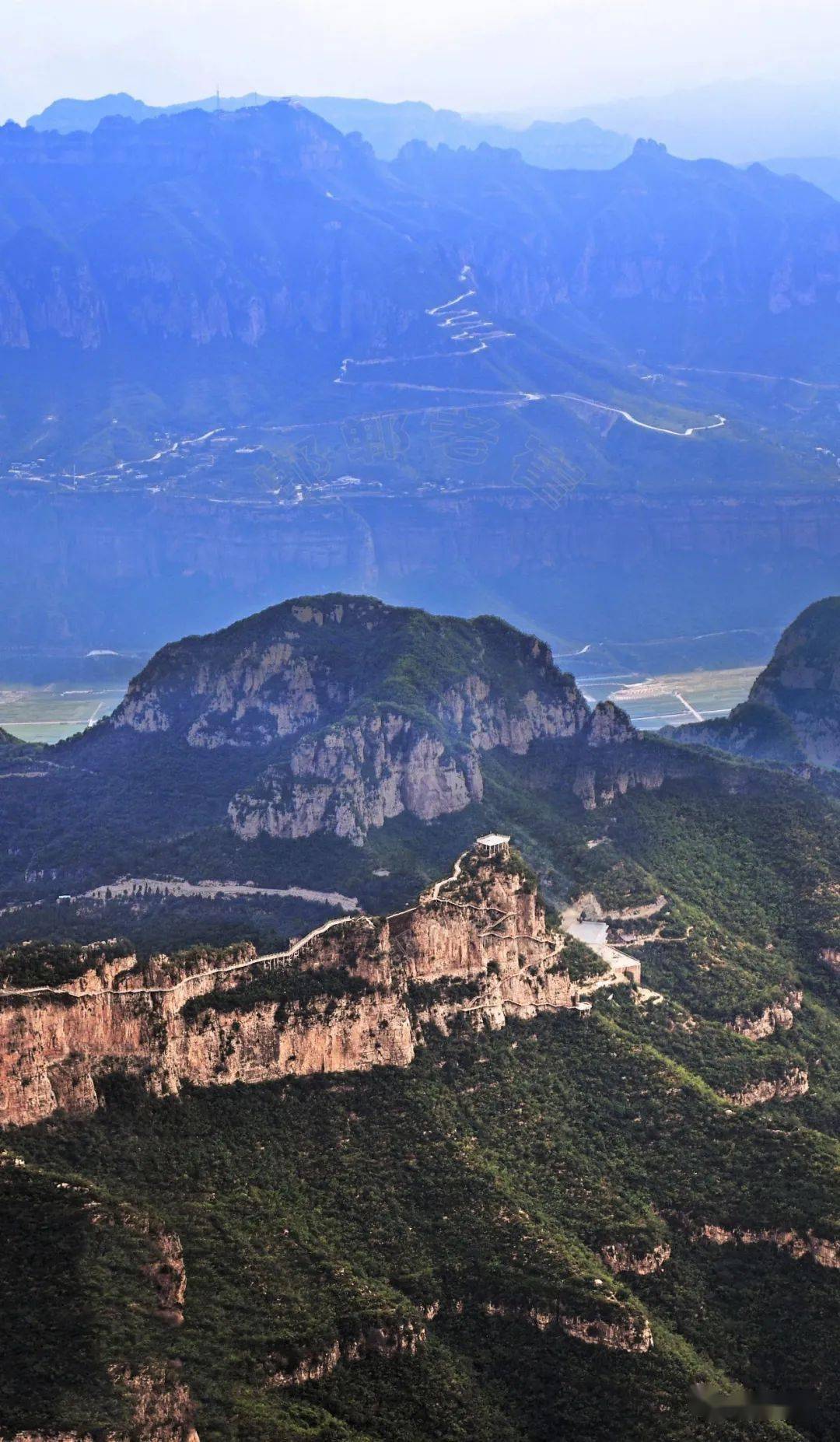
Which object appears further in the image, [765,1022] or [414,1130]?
[765,1022]

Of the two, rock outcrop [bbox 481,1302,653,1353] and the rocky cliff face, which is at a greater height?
the rocky cliff face

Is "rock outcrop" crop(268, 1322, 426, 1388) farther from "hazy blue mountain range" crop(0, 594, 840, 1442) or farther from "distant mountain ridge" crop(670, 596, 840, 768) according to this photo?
"distant mountain ridge" crop(670, 596, 840, 768)

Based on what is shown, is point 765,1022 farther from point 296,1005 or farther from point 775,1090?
point 296,1005

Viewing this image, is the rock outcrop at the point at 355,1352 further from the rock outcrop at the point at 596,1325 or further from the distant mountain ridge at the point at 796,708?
the distant mountain ridge at the point at 796,708

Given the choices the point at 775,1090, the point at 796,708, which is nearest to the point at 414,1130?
the point at 775,1090

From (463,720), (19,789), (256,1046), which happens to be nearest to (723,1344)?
(256,1046)

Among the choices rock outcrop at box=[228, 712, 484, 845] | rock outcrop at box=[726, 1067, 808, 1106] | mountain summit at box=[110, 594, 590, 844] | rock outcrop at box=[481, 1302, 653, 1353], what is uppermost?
mountain summit at box=[110, 594, 590, 844]

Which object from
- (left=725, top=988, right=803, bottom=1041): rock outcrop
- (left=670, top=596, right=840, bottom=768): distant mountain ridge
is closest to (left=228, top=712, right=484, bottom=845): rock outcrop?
(left=725, top=988, right=803, bottom=1041): rock outcrop

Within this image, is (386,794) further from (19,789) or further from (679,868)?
(19,789)

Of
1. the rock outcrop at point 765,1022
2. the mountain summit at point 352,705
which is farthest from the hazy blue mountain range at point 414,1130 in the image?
the mountain summit at point 352,705
